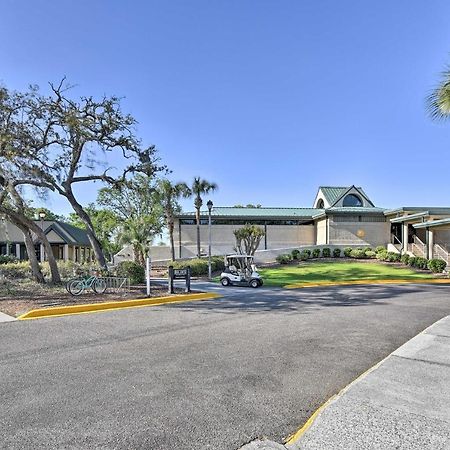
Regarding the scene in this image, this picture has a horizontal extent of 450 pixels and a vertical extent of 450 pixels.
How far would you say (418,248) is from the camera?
101ft

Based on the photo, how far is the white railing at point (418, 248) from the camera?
98.7 ft

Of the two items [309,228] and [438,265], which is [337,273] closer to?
[438,265]

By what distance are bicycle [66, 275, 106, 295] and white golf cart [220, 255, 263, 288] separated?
6452mm

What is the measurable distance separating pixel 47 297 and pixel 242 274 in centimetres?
913

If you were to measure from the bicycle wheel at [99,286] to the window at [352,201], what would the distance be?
35.2 metres

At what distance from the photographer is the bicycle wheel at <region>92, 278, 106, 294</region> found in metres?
14.0

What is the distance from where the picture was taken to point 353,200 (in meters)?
43.9

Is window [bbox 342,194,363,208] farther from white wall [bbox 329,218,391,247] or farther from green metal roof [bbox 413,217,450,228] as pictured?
green metal roof [bbox 413,217,450,228]

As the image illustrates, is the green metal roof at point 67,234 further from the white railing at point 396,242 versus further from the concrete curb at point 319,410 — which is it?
the concrete curb at point 319,410

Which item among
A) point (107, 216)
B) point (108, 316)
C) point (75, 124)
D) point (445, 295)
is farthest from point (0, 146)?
point (107, 216)

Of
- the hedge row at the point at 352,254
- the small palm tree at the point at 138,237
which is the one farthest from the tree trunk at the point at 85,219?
the hedge row at the point at 352,254

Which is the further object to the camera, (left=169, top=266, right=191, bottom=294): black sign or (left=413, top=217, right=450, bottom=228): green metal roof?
(left=413, top=217, right=450, bottom=228): green metal roof

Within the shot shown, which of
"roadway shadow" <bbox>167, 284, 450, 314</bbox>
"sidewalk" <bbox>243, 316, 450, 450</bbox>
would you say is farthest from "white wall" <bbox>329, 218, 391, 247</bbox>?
"sidewalk" <bbox>243, 316, 450, 450</bbox>

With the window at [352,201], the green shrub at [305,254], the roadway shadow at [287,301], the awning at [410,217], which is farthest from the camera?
the window at [352,201]
